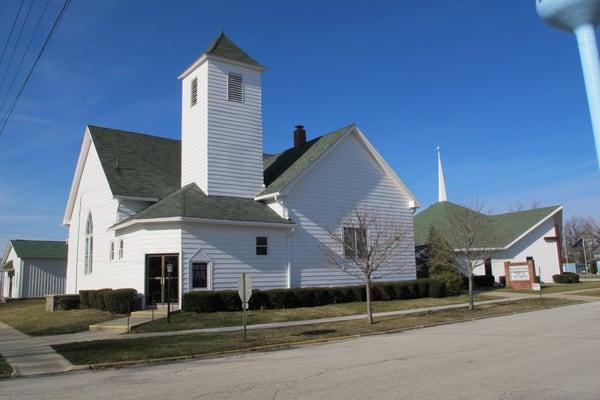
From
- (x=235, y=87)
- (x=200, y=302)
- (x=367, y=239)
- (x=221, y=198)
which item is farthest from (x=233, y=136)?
(x=200, y=302)

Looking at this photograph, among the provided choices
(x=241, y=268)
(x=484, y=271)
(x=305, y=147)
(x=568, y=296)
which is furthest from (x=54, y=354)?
(x=484, y=271)

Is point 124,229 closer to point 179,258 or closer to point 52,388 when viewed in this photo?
point 179,258

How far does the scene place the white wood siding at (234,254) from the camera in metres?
23.1

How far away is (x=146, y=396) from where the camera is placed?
849cm

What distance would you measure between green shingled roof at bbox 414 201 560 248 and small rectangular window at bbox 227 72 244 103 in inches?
768

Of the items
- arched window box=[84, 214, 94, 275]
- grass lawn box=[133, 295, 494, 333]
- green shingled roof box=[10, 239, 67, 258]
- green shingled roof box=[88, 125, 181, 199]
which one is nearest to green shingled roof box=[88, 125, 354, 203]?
green shingled roof box=[88, 125, 181, 199]

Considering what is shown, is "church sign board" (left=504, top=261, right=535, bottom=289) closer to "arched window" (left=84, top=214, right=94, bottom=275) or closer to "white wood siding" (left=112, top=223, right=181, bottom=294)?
"white wood siding" (left=112, top=223, right=181, bottom=294)

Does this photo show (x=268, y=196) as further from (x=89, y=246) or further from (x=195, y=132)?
(x=89, y=246)

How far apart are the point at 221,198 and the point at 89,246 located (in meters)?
9.92

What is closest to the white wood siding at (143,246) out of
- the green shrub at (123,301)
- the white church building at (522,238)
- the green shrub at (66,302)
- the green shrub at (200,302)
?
the green shrub at (123,301)

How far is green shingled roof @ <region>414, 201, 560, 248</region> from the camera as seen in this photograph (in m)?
42.2

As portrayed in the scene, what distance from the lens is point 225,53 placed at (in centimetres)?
2783

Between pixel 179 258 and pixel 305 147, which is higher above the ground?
pixel 305 147

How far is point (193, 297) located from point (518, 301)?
16.4m
